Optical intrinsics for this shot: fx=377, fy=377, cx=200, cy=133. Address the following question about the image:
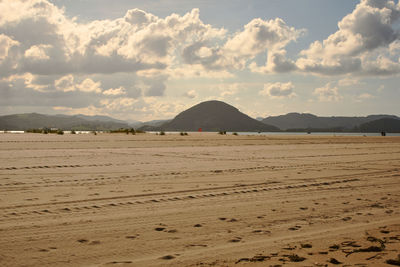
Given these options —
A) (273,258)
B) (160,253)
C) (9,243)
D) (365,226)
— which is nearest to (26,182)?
(9,243)

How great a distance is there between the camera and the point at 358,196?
856 cm

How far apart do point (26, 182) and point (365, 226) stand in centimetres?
782

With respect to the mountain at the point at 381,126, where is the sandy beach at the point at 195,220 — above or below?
below

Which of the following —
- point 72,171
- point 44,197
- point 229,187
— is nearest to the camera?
point 44,197

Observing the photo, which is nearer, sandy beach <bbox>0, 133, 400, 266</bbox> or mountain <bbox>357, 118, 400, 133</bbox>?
sandy beach <bbox>0, 133, 400, 266</bbox>

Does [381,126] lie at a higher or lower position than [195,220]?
higher

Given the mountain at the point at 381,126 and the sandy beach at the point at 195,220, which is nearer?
the sandy beach at the point at 195,220

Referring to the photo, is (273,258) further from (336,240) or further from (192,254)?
(336,240)

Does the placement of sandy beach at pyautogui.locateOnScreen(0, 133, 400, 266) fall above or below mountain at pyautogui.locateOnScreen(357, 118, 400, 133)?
below

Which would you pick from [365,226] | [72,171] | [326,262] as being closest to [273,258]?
[326,262]

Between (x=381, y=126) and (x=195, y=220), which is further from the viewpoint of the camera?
(x=381, y=126)

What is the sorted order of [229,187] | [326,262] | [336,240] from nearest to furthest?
[326,262] → [336,240] → [229,187]

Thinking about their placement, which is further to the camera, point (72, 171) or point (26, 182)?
point (72, 171)

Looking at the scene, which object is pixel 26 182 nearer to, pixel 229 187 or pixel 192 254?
pixel 229 187
